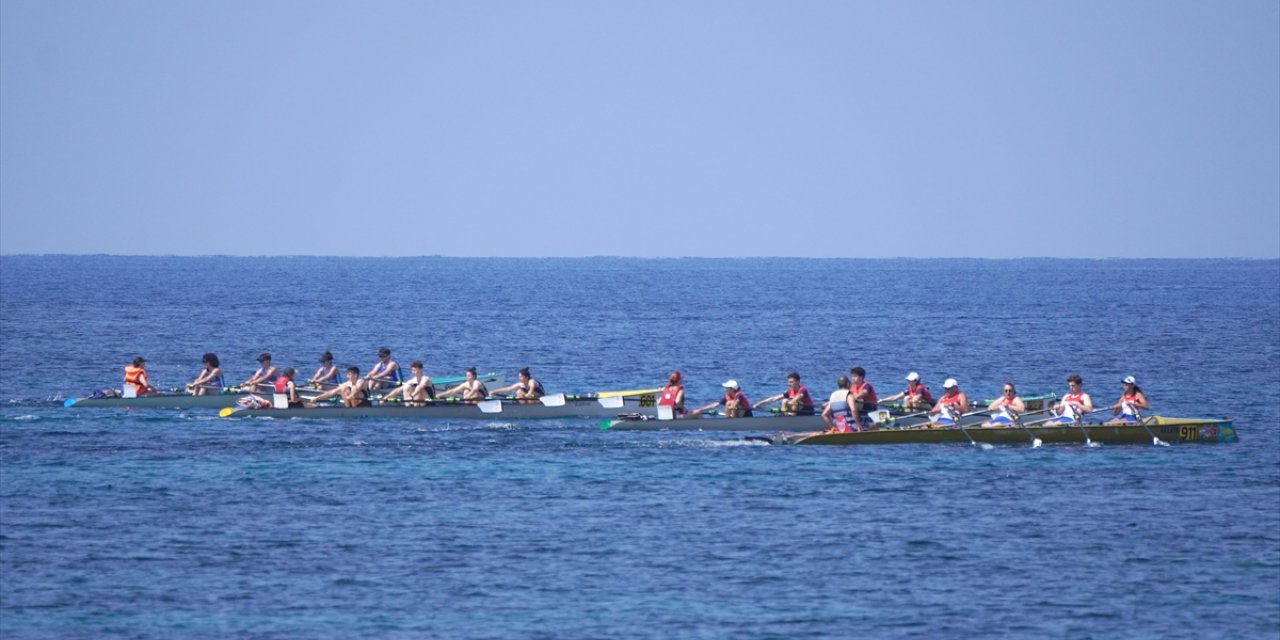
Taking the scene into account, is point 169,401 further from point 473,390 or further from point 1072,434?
point 1072,434

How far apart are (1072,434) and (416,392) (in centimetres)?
1757

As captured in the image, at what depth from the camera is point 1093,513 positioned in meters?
31.0

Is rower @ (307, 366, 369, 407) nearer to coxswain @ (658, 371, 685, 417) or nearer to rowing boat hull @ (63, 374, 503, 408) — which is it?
rowing boat hull @ (63, 374, 503, 408)

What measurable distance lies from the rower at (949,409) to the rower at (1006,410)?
77 cm

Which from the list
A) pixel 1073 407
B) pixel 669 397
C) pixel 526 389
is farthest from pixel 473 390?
pixel 1073 407

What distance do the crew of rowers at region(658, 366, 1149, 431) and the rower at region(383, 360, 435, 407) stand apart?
7.10m

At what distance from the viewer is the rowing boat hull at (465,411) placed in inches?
1775

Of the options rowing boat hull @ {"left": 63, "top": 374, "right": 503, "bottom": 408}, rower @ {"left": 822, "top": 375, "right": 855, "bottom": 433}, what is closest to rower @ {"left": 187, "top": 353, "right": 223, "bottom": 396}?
rowing boat hull @ {"left": 63, "top": 374, "right": 503, "bottom": 408}

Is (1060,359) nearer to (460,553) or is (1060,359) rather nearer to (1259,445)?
(1259,445)

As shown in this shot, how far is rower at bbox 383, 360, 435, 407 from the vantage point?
4531 cm

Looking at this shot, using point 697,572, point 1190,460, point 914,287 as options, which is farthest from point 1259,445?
point 914,287

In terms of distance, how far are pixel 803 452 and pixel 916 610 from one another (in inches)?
570

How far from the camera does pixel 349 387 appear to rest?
149 ft

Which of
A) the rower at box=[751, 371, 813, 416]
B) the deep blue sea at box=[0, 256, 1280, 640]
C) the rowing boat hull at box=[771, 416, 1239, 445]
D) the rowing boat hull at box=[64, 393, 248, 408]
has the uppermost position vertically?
the rower at box=[751, 371, 813, 416]
